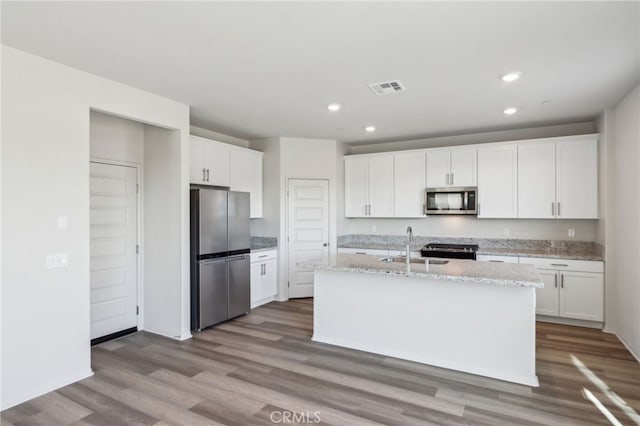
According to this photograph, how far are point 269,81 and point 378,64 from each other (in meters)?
1.03

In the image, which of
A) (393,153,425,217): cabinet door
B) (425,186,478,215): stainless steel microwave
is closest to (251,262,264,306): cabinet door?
(393,153,425,217): cabinet door

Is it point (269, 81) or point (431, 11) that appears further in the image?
point (269, 81)

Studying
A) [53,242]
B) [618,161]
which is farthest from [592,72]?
[53,242]

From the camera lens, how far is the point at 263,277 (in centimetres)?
542

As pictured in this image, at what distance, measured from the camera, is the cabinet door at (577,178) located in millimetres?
4551

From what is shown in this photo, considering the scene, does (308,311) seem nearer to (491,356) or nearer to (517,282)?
(491,356)

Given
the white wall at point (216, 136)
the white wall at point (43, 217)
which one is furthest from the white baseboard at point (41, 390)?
the white wall at point (216, 136)

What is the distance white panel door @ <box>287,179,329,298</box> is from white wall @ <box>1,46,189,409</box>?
3.03 m

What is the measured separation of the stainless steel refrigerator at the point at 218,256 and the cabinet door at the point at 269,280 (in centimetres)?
46

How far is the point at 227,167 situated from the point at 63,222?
7.76 feet

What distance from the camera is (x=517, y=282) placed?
109 inches

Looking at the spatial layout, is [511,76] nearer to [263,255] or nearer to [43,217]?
[263,255]

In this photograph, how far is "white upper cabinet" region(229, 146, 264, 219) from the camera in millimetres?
5234

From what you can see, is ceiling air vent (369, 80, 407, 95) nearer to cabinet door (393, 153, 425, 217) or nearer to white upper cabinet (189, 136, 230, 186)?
cabinet door (393, 153, 425, 217)
